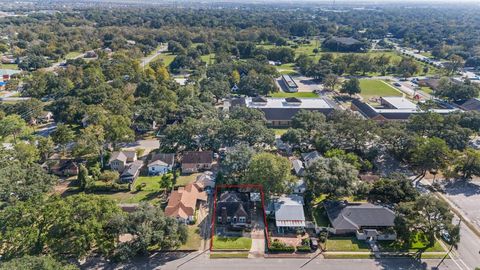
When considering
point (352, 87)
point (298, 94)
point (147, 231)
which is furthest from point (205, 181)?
point (352, 87)

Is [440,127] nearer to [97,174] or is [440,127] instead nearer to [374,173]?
[374,173]

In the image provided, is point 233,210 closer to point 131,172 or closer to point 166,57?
point 131,172

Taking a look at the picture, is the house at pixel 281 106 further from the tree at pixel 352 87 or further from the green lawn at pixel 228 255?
the green lawn at pixel 228 255

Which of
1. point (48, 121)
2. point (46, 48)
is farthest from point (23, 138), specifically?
point (46, 48)

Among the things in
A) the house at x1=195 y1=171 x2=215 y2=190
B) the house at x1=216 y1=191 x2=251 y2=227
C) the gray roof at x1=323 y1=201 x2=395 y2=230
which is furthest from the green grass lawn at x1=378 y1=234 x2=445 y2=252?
the house at x1=195 y1=171 x2=215 y2=190

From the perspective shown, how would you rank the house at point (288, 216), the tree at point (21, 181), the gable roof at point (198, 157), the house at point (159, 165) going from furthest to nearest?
1. the gable roof at point (198, 157)
2. the house at point (159, 165)
3. the tree at point (21, 181)
4. the house at point (288, 216)

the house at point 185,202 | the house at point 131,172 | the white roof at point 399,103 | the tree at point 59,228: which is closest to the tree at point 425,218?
the house at point 185,202
